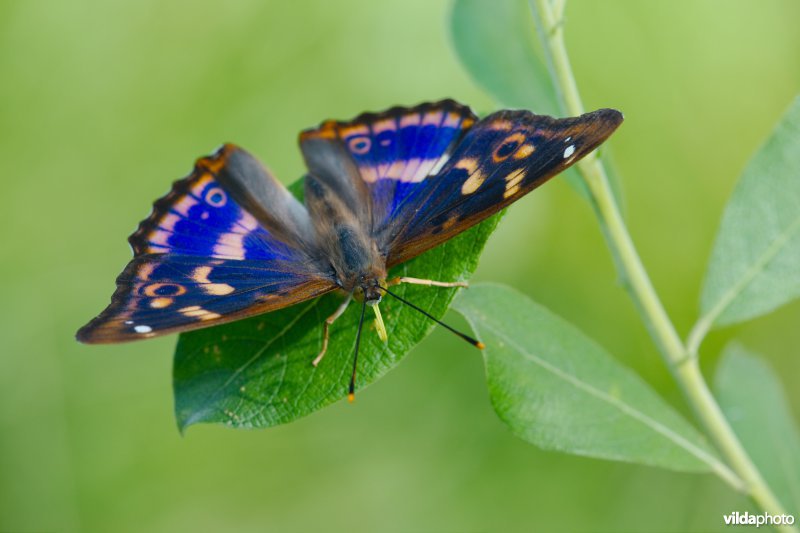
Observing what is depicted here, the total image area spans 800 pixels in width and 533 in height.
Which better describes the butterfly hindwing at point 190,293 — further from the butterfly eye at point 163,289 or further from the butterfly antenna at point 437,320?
the butterfly antenna at point 437,320

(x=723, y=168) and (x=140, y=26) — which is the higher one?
(x=140, y=26)

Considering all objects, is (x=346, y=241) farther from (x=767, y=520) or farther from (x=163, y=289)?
(x=767, y=520)

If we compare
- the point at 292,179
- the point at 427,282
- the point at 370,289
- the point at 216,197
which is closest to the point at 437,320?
the point at 427,282

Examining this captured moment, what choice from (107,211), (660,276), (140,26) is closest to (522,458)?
(660,276)

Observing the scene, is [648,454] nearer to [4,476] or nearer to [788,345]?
[788,345]

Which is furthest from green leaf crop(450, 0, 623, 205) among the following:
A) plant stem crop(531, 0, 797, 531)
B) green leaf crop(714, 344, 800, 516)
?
green leaf crop(714, 344, 800, 516)

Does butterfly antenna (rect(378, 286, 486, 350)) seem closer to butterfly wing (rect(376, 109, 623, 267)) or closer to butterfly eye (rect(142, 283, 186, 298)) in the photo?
butterfly wing (rect(376, 109, 623, 267))
